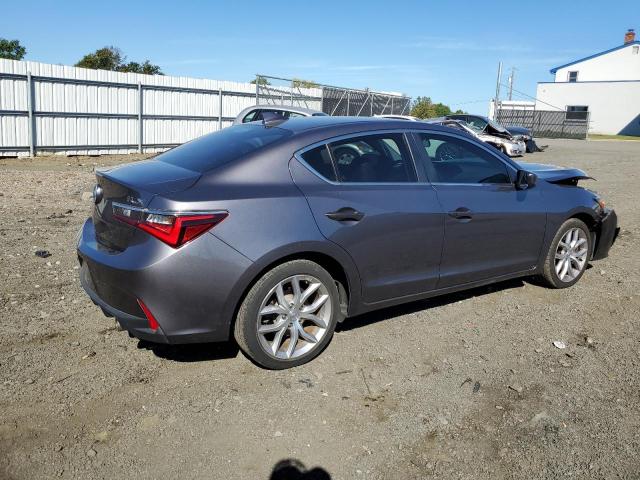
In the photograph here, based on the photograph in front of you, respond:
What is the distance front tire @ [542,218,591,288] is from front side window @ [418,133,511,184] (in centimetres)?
91

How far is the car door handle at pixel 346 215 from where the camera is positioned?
12.4 ft

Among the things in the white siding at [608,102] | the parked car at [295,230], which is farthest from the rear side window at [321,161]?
the white siding at [608,102]

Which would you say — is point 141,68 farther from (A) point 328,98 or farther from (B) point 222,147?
(B) point 222,147

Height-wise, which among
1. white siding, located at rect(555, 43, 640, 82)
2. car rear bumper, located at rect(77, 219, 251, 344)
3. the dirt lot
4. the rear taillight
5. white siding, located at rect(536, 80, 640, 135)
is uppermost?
white siding, located at rect(555, 43, 640, 82)

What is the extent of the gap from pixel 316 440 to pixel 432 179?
2227 mm

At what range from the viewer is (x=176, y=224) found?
3.26m

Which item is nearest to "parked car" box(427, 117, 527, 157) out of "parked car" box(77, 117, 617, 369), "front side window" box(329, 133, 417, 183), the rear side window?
"parked car" box(77, 117, 617, 369)

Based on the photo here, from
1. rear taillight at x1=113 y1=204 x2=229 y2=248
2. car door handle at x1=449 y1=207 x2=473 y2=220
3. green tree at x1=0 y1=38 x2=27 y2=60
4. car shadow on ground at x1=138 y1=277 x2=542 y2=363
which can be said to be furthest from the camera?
green tree at x1=0 y1=38 x2=27 y2=60

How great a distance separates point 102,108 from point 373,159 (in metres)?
15.3

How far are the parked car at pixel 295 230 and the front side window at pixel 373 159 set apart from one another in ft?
0.04

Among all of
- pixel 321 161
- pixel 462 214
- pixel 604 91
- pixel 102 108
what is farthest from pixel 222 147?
→ pixel 604 91

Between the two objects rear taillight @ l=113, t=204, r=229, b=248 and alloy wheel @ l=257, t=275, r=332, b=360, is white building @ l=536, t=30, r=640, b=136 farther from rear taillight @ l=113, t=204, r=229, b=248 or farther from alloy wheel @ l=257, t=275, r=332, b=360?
rear taillight @ l=113, t=204, r=229, b=248

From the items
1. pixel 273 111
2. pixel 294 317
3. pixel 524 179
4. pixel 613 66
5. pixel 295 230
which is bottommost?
pixel 294 317

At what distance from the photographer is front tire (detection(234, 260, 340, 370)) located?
353cm
